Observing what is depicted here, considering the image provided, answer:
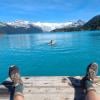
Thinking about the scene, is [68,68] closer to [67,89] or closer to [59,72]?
[59,72]

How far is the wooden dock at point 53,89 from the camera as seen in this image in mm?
6742

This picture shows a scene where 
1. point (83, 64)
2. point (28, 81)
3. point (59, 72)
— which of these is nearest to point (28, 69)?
point (59, 72)

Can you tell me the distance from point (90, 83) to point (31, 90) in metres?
1.60

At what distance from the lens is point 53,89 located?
7.04m

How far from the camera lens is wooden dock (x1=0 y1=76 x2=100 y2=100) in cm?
674

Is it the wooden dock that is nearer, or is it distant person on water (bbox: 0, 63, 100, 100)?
distant person on water (bbox: 0, 63, 100, 100)

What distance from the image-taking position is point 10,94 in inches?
268

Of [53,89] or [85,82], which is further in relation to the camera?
[53,89]

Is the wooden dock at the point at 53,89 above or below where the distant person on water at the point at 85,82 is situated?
below

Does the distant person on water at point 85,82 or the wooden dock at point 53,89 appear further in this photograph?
the wooden dock at point 53,89

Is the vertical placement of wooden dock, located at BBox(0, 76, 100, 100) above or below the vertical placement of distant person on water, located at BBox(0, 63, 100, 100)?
below

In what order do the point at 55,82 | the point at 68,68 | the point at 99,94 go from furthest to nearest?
1. the point at 68,68
2. the point at 55,82
3. the point at 99,94

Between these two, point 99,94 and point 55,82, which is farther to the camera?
point 55,82

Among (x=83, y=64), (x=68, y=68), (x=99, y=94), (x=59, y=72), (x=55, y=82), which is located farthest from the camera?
(x=83, y=64)
